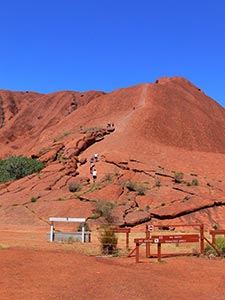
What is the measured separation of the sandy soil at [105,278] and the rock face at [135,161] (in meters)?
15.0

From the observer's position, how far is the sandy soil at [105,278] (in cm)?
898

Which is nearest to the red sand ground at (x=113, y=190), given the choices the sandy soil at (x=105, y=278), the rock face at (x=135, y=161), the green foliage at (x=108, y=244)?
the sandy soil at (x=105, y=278)

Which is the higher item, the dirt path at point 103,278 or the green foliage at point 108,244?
the green foliage at point 108,244

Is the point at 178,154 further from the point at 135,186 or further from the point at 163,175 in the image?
the point at 135,186

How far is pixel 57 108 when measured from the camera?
112 metres

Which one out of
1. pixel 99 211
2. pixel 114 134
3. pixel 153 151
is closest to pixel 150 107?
pixel 114 134

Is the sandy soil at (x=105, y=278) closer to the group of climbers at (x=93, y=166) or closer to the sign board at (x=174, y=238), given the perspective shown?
the sign board at (x=174, y=238)

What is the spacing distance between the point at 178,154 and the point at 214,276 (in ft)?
133

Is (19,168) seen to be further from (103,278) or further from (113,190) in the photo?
(103,278)

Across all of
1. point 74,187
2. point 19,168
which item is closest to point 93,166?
point 74,187

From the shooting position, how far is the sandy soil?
8.98 m

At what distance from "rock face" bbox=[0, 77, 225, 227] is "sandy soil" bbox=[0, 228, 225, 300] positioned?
49.4 feet

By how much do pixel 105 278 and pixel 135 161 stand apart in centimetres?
3368

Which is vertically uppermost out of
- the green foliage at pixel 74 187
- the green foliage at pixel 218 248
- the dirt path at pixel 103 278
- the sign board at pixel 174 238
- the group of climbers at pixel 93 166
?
the group of climbers at pixel 93 166
